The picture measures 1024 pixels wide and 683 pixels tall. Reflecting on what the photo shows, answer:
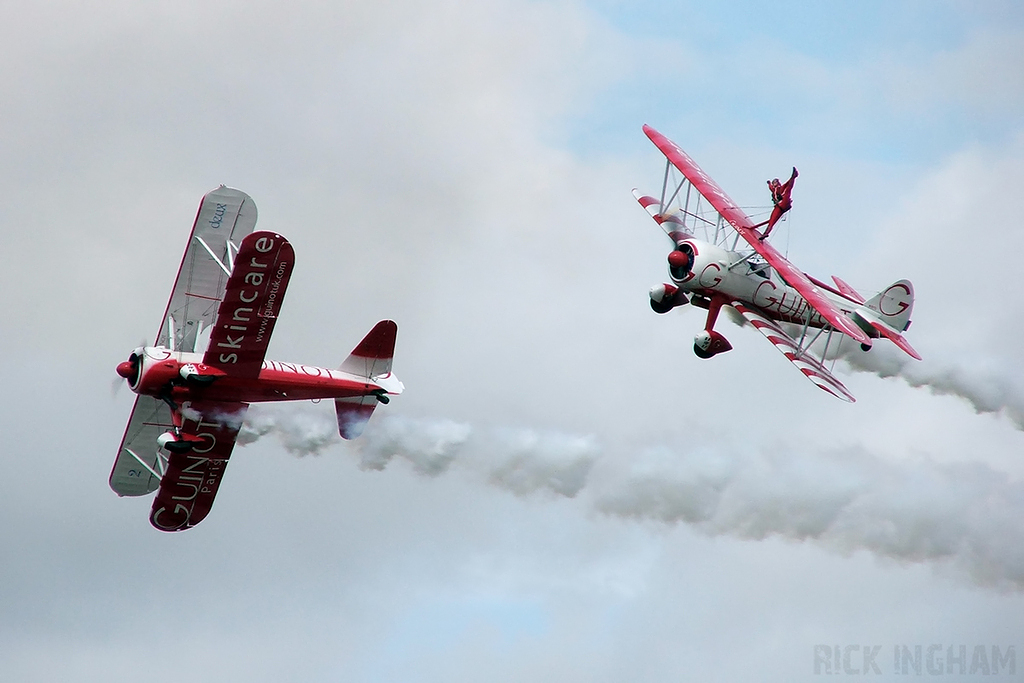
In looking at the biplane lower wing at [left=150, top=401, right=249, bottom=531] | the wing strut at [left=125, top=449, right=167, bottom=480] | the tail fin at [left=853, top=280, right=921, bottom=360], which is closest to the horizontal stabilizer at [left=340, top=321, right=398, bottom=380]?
the biplane lower wing at [left=150, top=401, right=249, bottom=531]

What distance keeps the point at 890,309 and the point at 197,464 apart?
17402mm

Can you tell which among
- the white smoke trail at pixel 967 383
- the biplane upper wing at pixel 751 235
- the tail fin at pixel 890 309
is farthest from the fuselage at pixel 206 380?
the white smoke trail at pixel 967 383

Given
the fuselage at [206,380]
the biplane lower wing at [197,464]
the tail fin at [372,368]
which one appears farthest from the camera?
the tail fin at [372,368]

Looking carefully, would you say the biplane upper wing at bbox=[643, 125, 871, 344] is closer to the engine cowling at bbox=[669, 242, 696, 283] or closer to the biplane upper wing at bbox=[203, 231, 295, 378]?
the engine cowling at bbox=[669, 242, 696, 283]

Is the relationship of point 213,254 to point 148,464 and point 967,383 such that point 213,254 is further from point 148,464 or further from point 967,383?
point 967,383

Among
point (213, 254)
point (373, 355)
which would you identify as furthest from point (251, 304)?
point (373, 355)

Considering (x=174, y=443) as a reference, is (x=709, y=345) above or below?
above

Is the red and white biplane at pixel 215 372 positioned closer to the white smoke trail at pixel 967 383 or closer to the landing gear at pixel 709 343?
the landing gear at pixel 709 343

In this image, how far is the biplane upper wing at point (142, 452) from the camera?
43.0 metres

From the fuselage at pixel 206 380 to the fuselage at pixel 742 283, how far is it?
9506 millimetres

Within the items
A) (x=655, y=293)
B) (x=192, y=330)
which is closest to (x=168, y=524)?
(x=192, y=330)

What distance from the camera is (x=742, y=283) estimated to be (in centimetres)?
4359

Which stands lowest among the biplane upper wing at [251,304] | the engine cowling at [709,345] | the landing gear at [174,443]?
the landing gear at [174,443]

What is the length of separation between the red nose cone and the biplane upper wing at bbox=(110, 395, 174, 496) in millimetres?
12650
